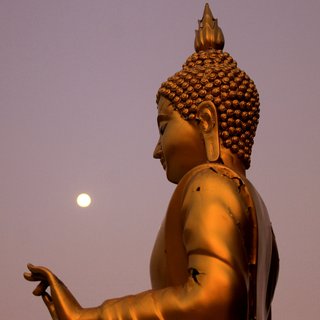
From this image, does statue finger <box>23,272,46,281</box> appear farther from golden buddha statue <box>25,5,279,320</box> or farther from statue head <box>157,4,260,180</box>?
statue head <box>157,4,260,180</box>

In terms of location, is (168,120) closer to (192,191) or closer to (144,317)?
(192,191)

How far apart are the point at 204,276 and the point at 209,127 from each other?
2.74ft

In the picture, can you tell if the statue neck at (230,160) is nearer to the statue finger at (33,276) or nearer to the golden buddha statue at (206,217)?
the golden buddha statue at (206,217)

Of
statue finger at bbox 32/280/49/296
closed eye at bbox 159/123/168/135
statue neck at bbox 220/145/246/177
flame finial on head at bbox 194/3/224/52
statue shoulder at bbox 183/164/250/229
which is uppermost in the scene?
flame finial on head at bbox 194/3/224/52

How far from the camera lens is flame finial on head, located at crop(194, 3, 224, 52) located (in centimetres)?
364

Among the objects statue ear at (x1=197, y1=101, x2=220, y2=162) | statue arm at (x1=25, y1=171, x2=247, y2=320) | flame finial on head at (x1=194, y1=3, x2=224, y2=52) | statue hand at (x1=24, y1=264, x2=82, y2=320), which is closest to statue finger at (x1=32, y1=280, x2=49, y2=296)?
statue hand at (x1=24, y1=264, x2=82, y2=320)

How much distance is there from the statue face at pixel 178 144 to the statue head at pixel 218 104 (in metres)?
0.02

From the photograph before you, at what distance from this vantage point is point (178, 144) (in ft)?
10.8

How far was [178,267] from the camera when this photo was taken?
289cm

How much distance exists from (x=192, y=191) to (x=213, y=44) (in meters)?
1.06

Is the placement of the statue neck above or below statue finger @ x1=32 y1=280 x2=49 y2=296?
above

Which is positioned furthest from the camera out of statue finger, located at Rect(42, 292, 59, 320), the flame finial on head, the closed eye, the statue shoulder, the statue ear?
the flame finial on head

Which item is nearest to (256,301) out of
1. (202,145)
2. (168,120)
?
(202,145)

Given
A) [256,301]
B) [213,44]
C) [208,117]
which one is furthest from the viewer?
[213,44]
